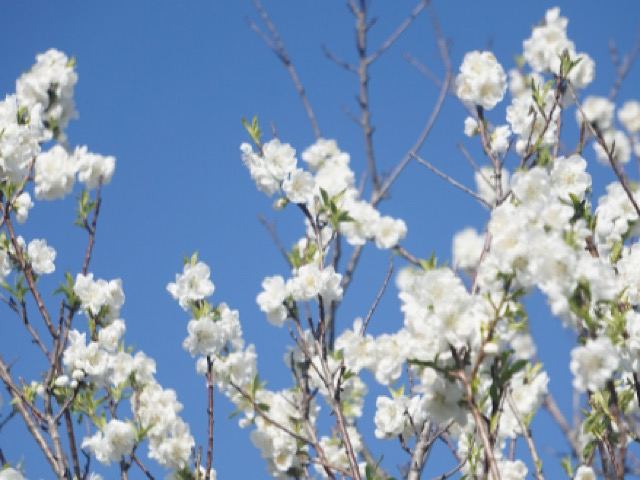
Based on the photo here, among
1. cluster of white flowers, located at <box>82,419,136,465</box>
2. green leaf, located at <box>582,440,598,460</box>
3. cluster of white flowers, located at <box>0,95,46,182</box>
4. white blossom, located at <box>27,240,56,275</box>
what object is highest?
cluster of white flowers, located at <box>0,95,46,182</box>

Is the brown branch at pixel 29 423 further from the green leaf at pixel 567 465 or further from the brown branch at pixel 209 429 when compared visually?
the green leaf at pixel 567 465

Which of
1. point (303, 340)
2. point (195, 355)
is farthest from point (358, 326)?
point (195, 355)

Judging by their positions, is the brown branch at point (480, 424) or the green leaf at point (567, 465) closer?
the brown branch at point (480, 424)

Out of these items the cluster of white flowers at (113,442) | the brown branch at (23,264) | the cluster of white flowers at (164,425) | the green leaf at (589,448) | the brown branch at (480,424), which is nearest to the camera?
the brown branch at (480,424)

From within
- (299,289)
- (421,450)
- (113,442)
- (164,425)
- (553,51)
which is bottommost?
(421,450)

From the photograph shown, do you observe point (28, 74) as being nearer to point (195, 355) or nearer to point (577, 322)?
point (195, 355)

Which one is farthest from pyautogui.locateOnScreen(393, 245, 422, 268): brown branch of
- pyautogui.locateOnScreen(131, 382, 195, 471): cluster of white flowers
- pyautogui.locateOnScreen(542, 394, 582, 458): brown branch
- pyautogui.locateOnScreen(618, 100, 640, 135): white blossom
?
pyautogui.locateOnScreen(618, 100, 640, 135): white blossom

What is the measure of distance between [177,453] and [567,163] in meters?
1.53

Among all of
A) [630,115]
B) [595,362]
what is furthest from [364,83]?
[595,362]

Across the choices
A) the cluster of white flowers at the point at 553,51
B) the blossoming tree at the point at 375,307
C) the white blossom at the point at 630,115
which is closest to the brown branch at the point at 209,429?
the blossoming tree at the point at 375,307

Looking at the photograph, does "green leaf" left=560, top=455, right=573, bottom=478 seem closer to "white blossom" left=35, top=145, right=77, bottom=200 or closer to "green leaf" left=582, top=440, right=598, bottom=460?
"green leaf" left=582, top=440, right=598, bottom=460

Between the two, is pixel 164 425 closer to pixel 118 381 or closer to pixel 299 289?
pixel 118 381

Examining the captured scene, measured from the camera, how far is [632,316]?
1.70 meters

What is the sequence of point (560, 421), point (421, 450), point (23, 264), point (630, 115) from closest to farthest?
point (421, 450) < point (23, 264) < point (560, 421) < point (630, 115)
